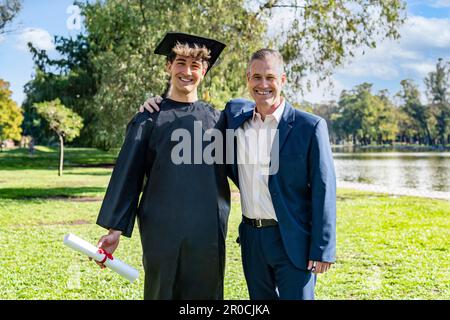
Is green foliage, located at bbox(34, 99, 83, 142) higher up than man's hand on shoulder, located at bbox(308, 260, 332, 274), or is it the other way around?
green foliage, located at bbox(34, 99, 83, 142)

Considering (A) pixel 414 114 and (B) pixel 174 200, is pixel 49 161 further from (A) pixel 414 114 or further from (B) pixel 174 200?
(A) pixel 414 114

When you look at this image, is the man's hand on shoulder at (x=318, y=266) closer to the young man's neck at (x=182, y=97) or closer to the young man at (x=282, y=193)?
the young man at (x=282, y=193)

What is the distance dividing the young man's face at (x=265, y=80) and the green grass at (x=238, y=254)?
3192mm

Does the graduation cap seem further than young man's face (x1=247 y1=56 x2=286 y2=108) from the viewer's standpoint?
Yes

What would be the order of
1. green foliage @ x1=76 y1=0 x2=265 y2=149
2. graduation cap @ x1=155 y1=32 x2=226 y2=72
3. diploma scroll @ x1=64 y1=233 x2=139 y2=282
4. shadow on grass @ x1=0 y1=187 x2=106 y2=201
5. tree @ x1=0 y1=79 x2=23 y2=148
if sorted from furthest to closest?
tree @ x1=0 y1=79 x2=23 y2=148 < shadow on grass @ x1=0 y1=187 x2=106 y2=201 < green foliage @ x1=76 y1=0 x2=265 y2=149 < graduation cap @ x1=155 y1=32 x2=226 y2=72 < diploma scroll @ x1=64 y1=233 x2=139 y2=282

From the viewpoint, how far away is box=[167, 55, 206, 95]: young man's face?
345cm

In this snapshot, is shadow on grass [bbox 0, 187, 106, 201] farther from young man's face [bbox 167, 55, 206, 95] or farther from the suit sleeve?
the suit sleeve

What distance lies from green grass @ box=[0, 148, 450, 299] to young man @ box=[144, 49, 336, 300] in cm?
278

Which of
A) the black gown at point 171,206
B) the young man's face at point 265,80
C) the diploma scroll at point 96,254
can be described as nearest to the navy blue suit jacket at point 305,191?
the young man's face at point 265,80

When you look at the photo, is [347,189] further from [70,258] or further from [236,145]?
[236,145]

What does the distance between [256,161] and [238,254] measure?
5.32 metres

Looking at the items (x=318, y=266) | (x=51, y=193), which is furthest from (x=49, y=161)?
(x=318, y=266)

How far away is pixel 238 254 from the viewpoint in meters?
8.48

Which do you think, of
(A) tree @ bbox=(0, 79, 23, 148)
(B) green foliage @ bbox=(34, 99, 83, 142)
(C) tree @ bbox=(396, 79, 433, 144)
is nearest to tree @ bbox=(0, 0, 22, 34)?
(B) green foliage @ bbox=(34, 99, 83, 142)
